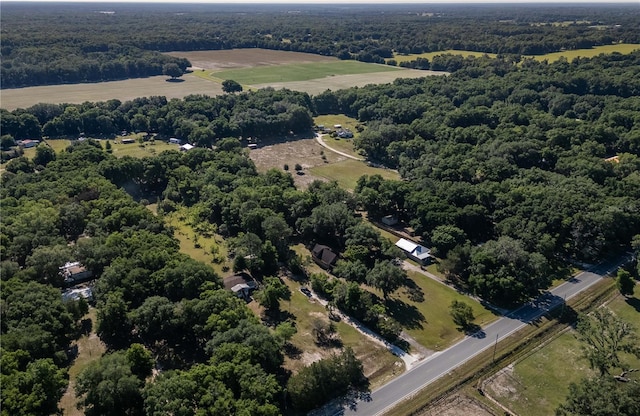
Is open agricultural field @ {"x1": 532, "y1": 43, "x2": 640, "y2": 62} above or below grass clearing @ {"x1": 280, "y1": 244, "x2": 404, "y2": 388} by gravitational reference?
above

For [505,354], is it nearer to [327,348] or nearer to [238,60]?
[327,348]

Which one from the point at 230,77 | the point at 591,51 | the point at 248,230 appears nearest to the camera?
the point at 248,230

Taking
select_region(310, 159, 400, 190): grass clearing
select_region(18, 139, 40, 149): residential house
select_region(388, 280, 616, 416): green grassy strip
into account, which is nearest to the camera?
select_region(388, 280, 616, 416): green grassy strip

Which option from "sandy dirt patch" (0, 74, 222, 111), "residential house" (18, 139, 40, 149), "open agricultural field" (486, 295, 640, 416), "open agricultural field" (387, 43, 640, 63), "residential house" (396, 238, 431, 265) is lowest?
"residential house" (18, 139, 40, 149)

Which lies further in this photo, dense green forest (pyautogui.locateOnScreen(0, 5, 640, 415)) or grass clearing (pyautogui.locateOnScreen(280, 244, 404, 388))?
grass clearing (pyautogui.locateOnScreen(280, 244, 404, 388))

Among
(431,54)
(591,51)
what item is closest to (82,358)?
(431,54)

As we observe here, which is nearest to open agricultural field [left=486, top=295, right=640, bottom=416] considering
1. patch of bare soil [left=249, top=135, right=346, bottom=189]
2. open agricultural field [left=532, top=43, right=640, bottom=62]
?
patch of bare soil [left=249, top=135, right=346, bottom=189]

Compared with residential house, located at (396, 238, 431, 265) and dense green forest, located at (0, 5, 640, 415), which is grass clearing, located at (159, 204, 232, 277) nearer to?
dense green forest, located at (0, 5, 640, 415)
